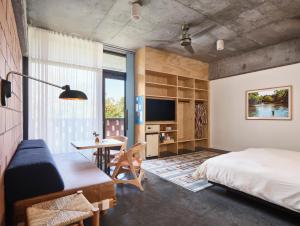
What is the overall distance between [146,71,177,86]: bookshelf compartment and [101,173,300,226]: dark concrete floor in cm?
315

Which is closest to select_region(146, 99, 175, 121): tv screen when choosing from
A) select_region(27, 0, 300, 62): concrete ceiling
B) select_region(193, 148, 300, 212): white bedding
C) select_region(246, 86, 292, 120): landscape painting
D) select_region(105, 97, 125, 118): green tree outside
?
select_region(105, 97, 125, 118): green tree outside

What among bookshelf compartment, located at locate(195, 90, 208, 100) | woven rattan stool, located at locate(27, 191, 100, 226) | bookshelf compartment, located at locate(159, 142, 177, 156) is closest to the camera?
woven rattan stool, located at locate(27, 191, 100, 226)

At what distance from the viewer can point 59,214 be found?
1342mm

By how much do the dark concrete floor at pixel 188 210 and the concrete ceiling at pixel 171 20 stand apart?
2.94 metres

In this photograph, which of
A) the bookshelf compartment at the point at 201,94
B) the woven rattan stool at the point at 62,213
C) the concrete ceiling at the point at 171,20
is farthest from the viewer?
the bookshelf compartment at the point at 201,94

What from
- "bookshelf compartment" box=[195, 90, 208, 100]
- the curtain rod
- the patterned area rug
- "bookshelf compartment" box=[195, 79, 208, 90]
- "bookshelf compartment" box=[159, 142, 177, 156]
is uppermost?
the curtain rod

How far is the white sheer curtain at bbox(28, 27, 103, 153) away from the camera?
3.47 meters

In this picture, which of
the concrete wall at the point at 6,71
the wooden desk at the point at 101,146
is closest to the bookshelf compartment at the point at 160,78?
the wooden desk at the point at 101,146

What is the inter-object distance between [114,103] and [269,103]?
399 cm

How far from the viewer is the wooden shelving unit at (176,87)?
465 centimetres

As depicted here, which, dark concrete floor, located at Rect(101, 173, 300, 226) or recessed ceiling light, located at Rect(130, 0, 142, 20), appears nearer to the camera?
dark concrete floor, located at Rect(101, 173, 300, 226)

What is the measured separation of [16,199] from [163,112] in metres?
3.94

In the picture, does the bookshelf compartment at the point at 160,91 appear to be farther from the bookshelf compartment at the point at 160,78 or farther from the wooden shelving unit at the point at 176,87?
the bookshelf compartment at the point at 160,78

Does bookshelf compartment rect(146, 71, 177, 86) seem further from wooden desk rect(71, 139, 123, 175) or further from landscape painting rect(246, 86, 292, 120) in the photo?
wooden desk rect(71, 139, 123, 175)
